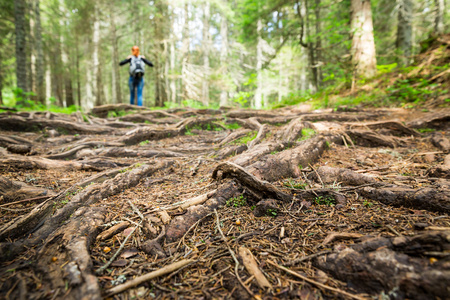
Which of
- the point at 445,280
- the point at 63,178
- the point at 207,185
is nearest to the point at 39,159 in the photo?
the point at 63,178

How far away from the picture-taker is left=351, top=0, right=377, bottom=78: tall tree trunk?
312 inches

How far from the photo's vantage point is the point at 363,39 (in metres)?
Answer: 8.00

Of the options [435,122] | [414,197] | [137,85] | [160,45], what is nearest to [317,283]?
[414,197]

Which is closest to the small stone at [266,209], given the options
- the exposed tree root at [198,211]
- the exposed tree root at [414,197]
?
the exposed tree root at [198,211]

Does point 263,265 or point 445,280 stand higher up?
point 445,280

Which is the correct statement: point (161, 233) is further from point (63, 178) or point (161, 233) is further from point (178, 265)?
point (63, 178)

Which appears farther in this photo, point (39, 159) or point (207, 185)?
point (39, 159)

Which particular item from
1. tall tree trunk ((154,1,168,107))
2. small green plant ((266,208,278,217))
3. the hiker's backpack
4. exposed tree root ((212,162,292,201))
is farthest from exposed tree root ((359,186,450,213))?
tall tree trunk ((154,1,168,107))

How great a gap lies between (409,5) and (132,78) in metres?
14.1

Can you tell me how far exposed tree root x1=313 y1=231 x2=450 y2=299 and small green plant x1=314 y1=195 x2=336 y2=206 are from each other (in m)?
0.76

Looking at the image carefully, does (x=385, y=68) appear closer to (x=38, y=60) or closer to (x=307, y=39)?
(x=307, y=39)

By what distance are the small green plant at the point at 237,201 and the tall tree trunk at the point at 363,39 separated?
27.6 feet

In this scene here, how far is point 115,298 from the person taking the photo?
1266 mm

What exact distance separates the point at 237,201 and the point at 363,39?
9.28 metres
